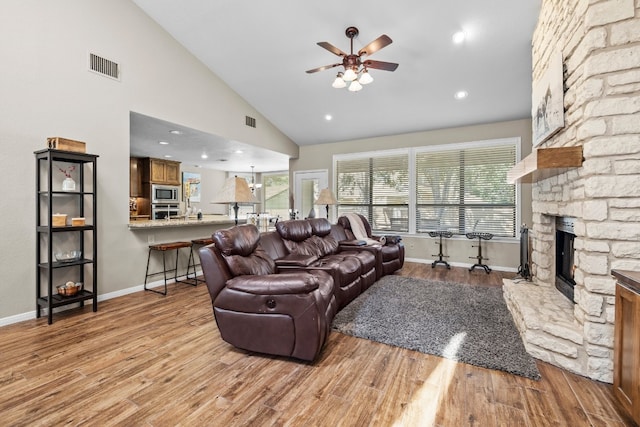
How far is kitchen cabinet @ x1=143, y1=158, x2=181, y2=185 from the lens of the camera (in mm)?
7711

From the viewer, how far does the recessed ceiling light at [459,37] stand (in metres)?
3.72

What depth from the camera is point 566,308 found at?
2570 millimetres

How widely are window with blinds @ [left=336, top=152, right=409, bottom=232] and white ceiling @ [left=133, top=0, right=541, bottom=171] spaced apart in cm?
97

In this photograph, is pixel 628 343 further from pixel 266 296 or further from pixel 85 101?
pixel 85 101

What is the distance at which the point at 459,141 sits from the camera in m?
5.91

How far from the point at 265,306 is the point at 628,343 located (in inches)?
86.2

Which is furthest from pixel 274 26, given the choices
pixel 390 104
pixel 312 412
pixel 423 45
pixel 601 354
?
pixel 601 354

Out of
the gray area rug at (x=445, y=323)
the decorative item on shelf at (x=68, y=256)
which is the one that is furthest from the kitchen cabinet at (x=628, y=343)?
the decorative item on shelf at (x=68, y=256)

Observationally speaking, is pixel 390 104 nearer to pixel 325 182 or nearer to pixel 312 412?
pixel 325 182

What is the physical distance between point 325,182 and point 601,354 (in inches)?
235

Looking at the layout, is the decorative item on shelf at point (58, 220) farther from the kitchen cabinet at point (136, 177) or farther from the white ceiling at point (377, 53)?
the kitchen cabinet at point (136, 177)

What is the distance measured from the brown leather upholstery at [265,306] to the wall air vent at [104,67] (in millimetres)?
2830

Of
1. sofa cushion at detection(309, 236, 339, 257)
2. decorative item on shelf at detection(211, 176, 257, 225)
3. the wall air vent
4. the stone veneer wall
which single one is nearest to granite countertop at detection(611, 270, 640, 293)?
the stone veneer wall

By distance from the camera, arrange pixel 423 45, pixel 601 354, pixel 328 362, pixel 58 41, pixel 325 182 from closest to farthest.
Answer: pixel 601 354 < pixel 328 362 < pixel 58 41 < pixel 423 45 < pixel 325 182
